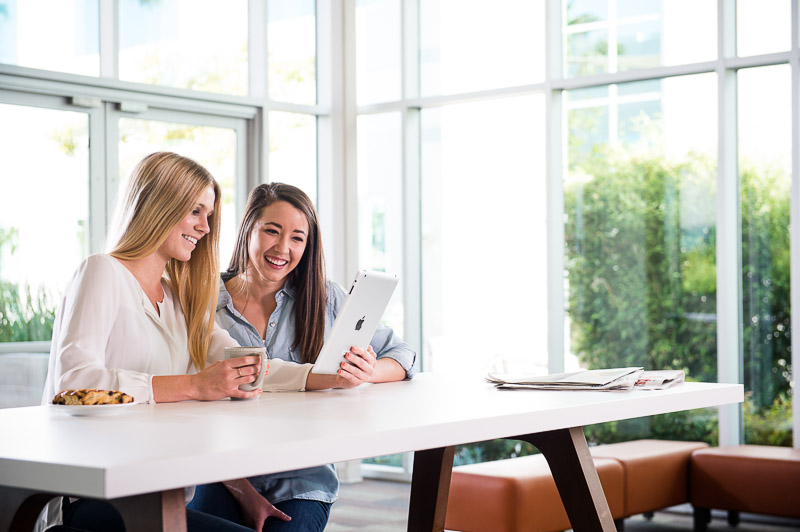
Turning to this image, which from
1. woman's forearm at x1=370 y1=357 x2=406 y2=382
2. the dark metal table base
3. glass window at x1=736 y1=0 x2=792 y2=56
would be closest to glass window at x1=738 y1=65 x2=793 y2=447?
glass window at x1=736 y1=0 x2=792 y2=56

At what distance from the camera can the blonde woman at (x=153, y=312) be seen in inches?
75.0

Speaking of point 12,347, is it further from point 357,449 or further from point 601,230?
point 357,449

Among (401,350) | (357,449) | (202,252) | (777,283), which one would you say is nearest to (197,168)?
(202,252)

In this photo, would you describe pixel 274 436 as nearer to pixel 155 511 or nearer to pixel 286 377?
pixel 155 511

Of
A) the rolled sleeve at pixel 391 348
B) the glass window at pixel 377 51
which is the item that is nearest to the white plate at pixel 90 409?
the rolled sleeve at pixel 391 348

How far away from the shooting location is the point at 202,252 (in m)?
2.31

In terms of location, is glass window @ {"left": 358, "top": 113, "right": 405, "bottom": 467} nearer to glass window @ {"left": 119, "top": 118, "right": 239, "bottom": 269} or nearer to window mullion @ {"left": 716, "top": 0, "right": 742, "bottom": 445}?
glass window @ {"left": 119, "top": 118, "right": 239, "bottom": 269}

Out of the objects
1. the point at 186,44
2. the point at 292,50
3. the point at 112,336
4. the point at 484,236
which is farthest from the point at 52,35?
the point at 112,336

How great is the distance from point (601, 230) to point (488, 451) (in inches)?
58.6

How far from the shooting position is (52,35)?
497 cm

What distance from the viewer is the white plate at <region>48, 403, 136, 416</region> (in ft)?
5.66

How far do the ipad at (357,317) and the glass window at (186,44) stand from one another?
353 centimetres

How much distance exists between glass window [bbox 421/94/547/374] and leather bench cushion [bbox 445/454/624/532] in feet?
5.90

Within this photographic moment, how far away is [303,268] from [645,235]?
3199 mm
